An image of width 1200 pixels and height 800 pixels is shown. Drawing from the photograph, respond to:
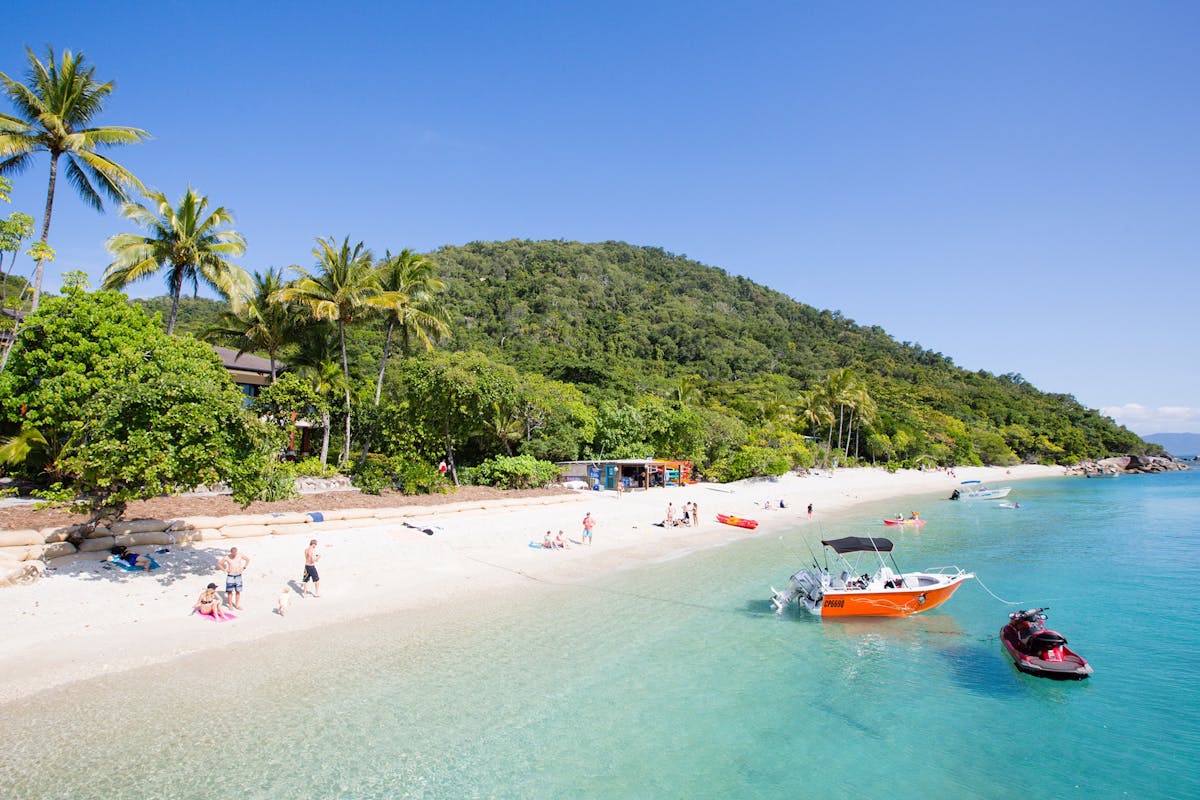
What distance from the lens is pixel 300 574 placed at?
15414 millimetres

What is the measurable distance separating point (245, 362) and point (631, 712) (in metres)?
38.2

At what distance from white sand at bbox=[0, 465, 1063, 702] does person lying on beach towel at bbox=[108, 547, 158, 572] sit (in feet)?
0.69

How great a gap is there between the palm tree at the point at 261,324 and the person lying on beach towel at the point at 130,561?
18014 millimetres

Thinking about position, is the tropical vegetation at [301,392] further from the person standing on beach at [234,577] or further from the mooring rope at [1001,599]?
the mooring rope at [1001,599]

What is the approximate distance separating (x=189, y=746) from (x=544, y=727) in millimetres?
5007

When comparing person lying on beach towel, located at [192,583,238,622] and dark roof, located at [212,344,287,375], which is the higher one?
dark roof, located at [212,344,287,375]

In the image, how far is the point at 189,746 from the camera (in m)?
8.10

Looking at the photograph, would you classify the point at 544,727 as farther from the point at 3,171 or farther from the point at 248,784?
the point at 3,171

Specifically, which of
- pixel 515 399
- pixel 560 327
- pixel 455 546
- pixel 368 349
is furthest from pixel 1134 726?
pixel 560 327

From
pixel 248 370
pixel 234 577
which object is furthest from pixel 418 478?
pixel 248 370

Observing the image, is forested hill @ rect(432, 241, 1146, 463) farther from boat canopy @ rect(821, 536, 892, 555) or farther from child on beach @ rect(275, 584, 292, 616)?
child on beach @ rect(275, 584, 292, 616)

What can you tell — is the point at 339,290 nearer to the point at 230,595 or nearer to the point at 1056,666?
the point at 230,595

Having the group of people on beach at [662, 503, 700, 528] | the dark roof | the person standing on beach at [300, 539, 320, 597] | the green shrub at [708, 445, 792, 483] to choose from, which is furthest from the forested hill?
the person standing on beach at [300, 539, 320, 597]

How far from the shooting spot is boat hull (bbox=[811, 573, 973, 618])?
15.1 meters
